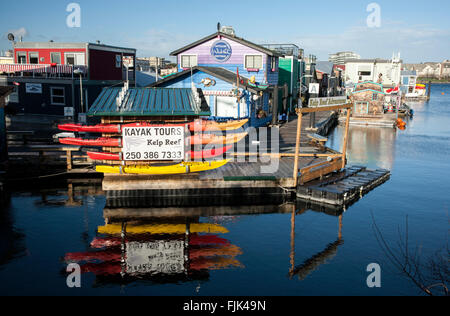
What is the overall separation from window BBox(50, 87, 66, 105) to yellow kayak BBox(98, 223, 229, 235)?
2874cm

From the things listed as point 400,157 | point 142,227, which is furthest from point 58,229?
point 400,157

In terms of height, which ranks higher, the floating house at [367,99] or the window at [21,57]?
the window at [21,57]

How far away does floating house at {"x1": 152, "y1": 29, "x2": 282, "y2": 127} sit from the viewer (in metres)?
34.7

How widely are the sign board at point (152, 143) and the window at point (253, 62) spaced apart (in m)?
20.0

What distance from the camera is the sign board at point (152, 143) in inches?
842

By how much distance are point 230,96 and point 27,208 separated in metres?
19.1

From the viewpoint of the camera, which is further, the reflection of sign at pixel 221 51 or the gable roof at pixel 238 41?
the reflection of sign at pixel 221 51

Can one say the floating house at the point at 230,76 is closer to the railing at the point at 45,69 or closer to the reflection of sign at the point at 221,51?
the reflection of sign at the point at 221,51

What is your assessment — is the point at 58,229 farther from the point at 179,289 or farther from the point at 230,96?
the point at 230,96

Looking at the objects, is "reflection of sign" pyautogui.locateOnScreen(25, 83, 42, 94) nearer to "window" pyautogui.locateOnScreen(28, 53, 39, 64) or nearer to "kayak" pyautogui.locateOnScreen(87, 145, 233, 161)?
"window" pyautogui.locateOnScreen(28, 53, 39, 64)

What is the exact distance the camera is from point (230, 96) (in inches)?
1362

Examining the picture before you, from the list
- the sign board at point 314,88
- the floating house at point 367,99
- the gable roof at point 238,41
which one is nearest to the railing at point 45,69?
the gable roof at point 238,41

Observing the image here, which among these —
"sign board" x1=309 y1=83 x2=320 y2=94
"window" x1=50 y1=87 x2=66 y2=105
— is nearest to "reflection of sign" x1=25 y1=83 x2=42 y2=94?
"window" x1=50 y1=87 x2=66 y2=105
